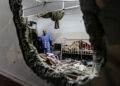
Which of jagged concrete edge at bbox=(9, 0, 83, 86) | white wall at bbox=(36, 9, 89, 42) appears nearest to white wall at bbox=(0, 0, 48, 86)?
jagged concrete edge at bbox=(9, 0, 83, 86)

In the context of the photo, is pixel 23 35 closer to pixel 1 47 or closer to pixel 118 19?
pixel 1 47

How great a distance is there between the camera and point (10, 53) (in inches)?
28.6

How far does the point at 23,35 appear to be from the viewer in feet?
2.07

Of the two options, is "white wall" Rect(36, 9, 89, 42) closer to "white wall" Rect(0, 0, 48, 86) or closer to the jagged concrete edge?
"white wall" Rect(0, 0, 48, 86)

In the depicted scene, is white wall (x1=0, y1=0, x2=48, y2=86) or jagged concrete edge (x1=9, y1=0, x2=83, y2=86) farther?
white wall (x1=0, y1=0, x2=48, y2=86)

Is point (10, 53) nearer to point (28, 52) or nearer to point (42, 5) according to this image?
point (28, 52)

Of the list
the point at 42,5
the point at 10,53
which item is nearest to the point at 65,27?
the point at 42,5

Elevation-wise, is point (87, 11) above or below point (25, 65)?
above

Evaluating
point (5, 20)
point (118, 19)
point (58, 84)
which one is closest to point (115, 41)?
point (118, 19)

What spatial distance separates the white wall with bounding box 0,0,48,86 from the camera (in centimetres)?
65

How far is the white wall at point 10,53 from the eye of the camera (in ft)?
2.13

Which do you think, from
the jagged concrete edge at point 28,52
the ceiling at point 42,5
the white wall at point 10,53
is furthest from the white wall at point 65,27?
the jagged concrete edge at point 28,52

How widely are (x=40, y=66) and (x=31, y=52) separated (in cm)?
9

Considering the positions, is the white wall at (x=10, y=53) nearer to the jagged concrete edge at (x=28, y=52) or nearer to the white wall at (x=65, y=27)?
the jagged concrete edge at (x=28, y=52)
